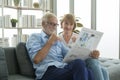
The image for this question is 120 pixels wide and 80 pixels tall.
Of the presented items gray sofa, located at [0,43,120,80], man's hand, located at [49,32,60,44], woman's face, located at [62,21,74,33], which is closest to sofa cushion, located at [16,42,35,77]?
gray sofa, located at [0,43,120,80]

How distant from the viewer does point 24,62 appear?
2.46 m

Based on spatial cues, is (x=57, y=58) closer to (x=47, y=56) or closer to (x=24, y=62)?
(x=47, y=56)

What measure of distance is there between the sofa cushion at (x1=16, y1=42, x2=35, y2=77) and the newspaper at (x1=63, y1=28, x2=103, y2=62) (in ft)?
1.53

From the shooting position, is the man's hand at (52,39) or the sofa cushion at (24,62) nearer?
the man's hand at (52,39)

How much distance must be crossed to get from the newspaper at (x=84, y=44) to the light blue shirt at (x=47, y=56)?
0.53 ft

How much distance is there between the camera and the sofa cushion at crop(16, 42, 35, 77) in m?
2.46

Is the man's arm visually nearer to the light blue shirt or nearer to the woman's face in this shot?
the light blue shirt

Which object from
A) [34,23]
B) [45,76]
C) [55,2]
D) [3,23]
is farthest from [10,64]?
[55,2]

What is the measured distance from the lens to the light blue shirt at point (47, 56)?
222 cm

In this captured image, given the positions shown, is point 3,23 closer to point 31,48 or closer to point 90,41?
point 31,48

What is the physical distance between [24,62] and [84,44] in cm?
72

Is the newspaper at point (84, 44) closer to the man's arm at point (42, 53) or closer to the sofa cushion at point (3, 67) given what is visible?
the man's arm at point (42, 53)

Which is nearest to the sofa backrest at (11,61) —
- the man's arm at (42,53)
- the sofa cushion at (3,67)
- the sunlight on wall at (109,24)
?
the sofa cushion at (3,67)

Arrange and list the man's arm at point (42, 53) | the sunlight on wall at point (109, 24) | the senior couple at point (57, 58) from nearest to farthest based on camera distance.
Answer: the senior couple at point (57, 58), the man's arm at point (42, 53), the sunlight on wall at point (109, 24)
